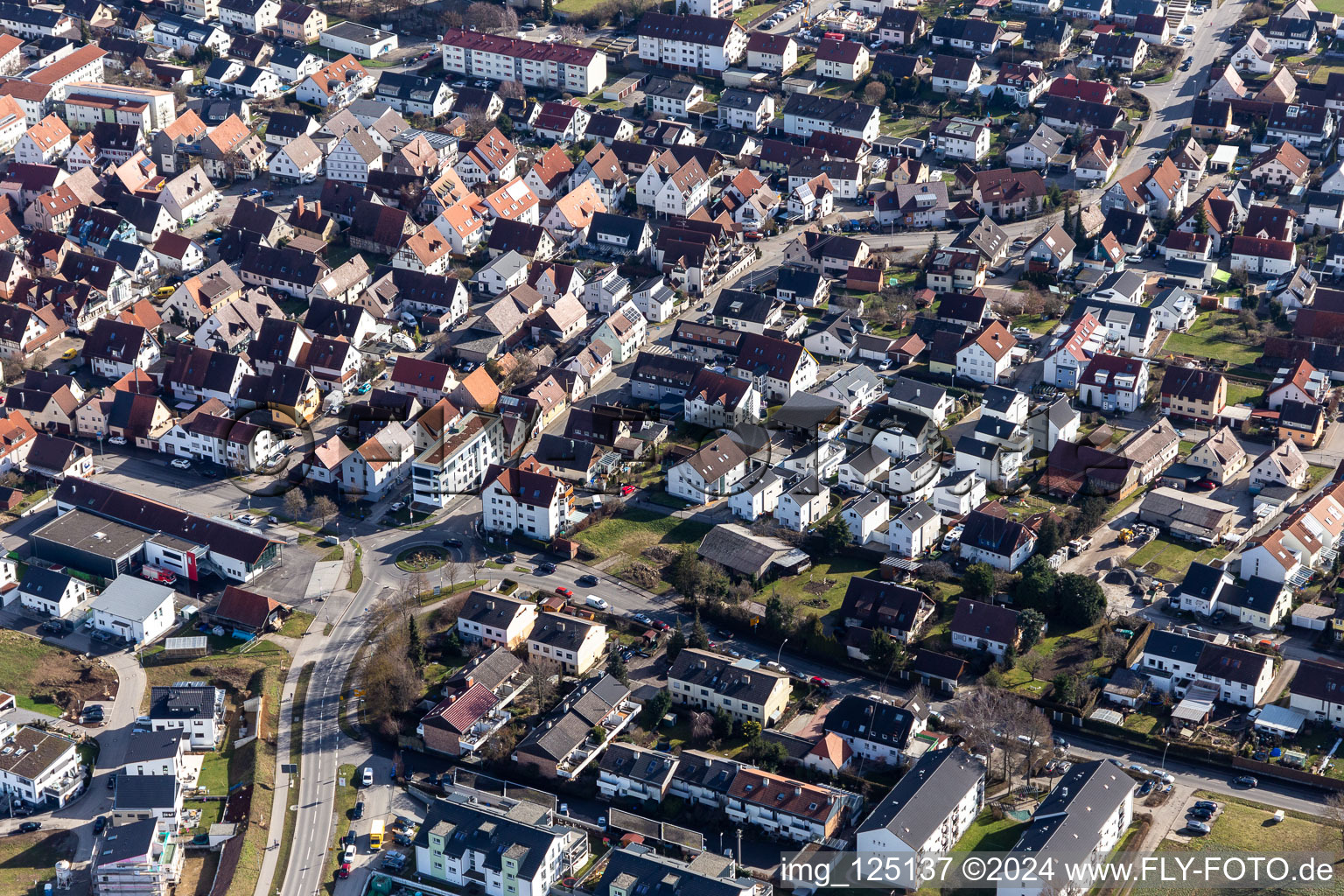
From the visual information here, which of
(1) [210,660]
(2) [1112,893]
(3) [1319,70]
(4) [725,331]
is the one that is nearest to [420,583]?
(1) [210,660]

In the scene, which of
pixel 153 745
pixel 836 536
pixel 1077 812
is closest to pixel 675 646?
pixel 836 536

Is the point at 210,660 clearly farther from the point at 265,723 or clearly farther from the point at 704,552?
the point at 704,552

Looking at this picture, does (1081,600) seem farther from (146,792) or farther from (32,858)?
(32,858)

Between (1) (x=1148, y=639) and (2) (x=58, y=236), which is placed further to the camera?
(2) (x=58, y=236)

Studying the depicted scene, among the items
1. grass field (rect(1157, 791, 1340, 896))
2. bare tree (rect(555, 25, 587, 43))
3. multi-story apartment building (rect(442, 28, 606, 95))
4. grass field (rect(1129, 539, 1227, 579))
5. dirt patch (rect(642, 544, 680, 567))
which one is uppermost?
bare tree (rect(555, 25, 587, 43))

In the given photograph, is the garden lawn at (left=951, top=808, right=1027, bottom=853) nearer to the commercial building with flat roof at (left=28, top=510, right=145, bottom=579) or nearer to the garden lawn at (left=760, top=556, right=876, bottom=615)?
the garden lawn at (left=760, top=556, right=876, bottom=615)

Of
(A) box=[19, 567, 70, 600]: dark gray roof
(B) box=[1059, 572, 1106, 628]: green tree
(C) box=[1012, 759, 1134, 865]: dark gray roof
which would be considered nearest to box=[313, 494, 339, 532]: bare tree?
→ (A) box=[19, 567, 70, 600]: dark gray roof
